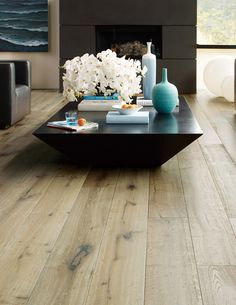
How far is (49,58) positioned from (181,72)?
208 centimetres

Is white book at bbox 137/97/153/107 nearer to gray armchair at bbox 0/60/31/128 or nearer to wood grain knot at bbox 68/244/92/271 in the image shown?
gray armchair at bbox 0/60/31/128

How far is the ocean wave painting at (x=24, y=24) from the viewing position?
9430mm

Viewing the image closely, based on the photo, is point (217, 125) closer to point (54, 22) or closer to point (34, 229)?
point (34, 229)

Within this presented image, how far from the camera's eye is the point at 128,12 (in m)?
8.89

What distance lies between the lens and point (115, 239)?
8.91 ft

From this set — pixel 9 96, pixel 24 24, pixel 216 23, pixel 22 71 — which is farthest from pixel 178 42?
pixel 9 96

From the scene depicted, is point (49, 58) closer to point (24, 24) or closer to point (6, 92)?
point (24, 24)

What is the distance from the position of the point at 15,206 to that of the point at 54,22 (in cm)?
668

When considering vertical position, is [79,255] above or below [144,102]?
below

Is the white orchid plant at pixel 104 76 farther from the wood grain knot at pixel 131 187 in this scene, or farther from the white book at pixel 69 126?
the wood grain knot at pixel 131 187

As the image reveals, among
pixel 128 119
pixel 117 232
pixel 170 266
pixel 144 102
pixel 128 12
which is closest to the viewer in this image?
pixel 170 266

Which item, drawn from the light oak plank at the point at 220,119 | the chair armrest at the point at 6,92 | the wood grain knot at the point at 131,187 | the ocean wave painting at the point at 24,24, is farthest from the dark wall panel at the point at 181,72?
the wood grain knot at the point at 131,187

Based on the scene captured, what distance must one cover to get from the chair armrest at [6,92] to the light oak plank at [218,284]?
377 centimetres

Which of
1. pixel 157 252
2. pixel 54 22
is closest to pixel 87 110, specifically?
Answer: pixel 157 252
